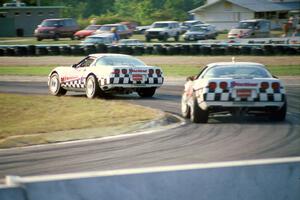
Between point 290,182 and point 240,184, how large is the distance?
1.44ft

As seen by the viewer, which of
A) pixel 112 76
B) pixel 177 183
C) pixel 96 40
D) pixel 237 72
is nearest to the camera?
pixel 177 183

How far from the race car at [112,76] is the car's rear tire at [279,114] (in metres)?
5.27

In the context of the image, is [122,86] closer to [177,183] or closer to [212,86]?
[212,86]

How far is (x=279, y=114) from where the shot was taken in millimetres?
13664

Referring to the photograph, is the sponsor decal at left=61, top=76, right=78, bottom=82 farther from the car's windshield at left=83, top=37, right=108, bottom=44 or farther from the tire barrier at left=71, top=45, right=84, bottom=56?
the car's windshield at left=83, top=37, right=108, bottom=44

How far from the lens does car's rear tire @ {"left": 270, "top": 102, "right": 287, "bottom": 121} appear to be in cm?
1354

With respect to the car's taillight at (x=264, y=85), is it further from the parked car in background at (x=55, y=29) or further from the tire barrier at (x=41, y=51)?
the parked car in background at (x=55, y=29)

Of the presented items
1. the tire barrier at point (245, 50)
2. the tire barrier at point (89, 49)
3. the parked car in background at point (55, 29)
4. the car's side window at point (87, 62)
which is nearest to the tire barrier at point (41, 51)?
the tire barrier at point (89, 49)

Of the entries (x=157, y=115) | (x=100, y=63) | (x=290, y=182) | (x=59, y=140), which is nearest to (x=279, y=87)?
(x=157, y=115)

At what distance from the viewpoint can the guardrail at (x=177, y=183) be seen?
4.46 metres

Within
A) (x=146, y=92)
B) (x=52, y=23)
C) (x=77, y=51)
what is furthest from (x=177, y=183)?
(x=52, y=23)

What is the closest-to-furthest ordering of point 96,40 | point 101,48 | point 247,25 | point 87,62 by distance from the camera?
1. point 87,62
2. point 101,48
3. point 96,40
4. point 247,25

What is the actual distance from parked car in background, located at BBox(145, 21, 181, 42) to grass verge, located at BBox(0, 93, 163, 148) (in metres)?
37.9

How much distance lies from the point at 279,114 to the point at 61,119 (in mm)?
4171
